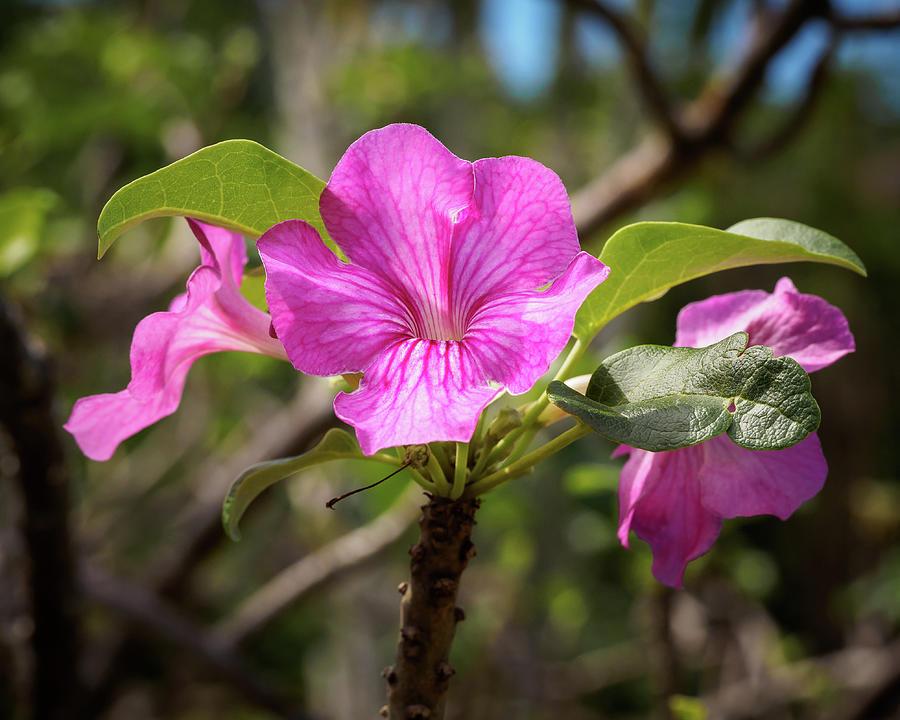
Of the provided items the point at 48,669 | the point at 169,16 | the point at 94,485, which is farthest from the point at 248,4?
the point at 48,669

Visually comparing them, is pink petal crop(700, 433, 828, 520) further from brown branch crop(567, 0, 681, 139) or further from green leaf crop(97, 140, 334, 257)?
brown branch crop(567, 0, 681, 139)

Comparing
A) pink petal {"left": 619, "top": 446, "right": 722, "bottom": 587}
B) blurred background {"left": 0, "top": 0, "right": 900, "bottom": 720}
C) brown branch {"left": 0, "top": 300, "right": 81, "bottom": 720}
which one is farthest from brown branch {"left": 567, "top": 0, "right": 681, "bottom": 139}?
pink petal {"left": 619, "top": 446, "right": 722, "bottom": 587}

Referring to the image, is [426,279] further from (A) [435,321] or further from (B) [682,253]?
Answer: (B) [682,253]

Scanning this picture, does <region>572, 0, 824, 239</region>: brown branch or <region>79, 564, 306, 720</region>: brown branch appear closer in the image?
<region>79, 564, 306, 720</region>: brown branch

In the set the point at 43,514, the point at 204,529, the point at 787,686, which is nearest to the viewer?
the point at 43,514

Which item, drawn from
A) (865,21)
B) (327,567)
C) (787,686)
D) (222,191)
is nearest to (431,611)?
(222,191)

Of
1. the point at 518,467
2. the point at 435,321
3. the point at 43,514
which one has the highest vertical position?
the point at 435,321

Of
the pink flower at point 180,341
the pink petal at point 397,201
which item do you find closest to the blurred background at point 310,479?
the pink flower at point 180,341
